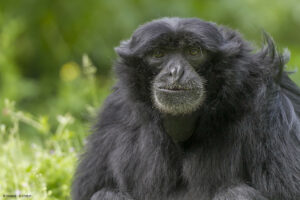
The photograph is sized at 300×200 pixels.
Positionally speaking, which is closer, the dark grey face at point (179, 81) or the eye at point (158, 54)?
the dark grey face at point (179, 81)

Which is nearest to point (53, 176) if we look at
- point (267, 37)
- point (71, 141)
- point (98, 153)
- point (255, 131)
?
point (98, 153)

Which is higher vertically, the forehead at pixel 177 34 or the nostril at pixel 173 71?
the forehead at pixel 177 34

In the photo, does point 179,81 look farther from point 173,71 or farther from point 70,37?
point 70,37

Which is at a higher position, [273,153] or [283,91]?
[283,91]

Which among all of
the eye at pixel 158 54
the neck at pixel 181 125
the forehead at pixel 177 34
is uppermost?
the forehead at pixel 177 34

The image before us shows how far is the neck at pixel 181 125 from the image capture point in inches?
215

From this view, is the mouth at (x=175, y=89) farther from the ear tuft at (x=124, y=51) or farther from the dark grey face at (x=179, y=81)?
the ear tuft at (x=124, y=51)

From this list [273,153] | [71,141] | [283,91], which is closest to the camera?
[273,153]

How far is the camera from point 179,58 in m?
5.33

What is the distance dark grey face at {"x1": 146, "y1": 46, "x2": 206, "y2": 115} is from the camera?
5262 millimetres

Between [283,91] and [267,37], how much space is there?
607 mm

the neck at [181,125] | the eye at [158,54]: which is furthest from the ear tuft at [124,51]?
the neck at [181,125]

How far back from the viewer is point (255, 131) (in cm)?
532

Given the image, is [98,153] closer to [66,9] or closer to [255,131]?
[255,131]
